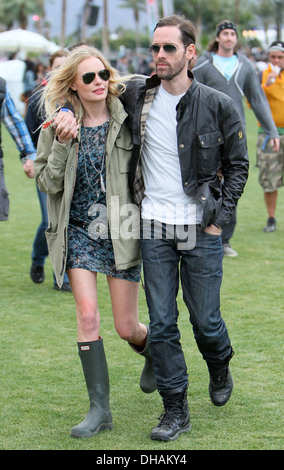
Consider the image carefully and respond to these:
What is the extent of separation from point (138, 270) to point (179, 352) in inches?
21.3

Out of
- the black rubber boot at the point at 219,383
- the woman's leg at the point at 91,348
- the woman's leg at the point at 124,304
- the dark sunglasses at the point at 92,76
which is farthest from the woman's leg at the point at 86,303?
the dark sunglasses at the point at 92,76

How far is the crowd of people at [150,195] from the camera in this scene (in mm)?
4184

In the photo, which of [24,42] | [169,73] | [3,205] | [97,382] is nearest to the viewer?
[169,73]

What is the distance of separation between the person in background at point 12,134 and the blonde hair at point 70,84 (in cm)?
212

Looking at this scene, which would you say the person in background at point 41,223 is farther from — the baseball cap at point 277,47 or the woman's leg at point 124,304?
the baseball cap at point 277,47

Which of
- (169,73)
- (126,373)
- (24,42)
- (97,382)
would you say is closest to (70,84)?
(169,73)

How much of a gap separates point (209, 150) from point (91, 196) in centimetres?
72

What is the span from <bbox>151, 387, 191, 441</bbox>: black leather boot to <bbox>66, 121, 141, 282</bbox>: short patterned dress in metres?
0.73

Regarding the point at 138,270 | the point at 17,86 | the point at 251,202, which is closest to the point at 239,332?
the point at 138,270

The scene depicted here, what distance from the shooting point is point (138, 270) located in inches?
177

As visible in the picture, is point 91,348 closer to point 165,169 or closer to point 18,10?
point 165,169

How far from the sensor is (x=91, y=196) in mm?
4395

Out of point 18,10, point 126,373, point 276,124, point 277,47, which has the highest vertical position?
point 277,47

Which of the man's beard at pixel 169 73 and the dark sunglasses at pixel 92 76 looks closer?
the man's beard at pixel 169 73
